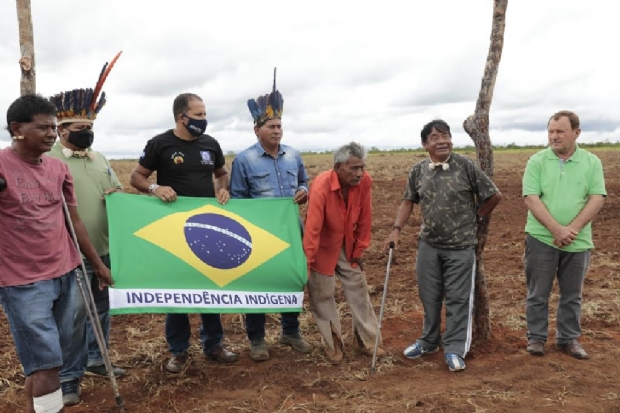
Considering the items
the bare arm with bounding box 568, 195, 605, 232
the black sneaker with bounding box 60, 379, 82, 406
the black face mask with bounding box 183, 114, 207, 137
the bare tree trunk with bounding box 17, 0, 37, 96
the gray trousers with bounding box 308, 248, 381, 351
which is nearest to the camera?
the black sneaker with bounding box 60, 379, 82, 406

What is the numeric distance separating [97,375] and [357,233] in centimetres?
271

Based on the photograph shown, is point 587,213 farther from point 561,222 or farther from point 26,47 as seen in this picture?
point 26,47

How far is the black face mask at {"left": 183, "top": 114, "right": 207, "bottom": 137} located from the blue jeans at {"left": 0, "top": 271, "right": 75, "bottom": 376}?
1.88 metres

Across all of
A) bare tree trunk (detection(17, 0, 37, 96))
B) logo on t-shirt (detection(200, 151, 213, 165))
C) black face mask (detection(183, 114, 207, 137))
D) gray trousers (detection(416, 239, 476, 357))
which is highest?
bare tree trunk (detection(17, 0, 37, 96))

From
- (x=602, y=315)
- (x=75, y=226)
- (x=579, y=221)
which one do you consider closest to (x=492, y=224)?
(x=602, y=315)

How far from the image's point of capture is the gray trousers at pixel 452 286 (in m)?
5.30

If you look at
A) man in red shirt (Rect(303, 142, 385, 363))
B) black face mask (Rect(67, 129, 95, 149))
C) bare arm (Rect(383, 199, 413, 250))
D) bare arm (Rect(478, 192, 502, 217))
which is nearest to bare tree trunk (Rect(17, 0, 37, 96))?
black face mask (Rect(67, 129, 95, 149))

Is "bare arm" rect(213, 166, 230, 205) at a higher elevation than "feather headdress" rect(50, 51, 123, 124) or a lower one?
lower

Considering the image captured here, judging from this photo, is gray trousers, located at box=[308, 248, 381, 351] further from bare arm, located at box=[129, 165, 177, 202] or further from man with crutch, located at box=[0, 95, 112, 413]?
man with crutch, located at box=[0, 95, 112, 413]

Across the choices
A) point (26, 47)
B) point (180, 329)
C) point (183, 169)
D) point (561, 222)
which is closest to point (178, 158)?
point (183, 169)

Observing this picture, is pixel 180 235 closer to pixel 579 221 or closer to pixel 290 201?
pixel 290 201

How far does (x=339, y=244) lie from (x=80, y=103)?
8.37 feet

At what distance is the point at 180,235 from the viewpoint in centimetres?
521

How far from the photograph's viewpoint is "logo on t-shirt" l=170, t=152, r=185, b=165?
5.16 metres
